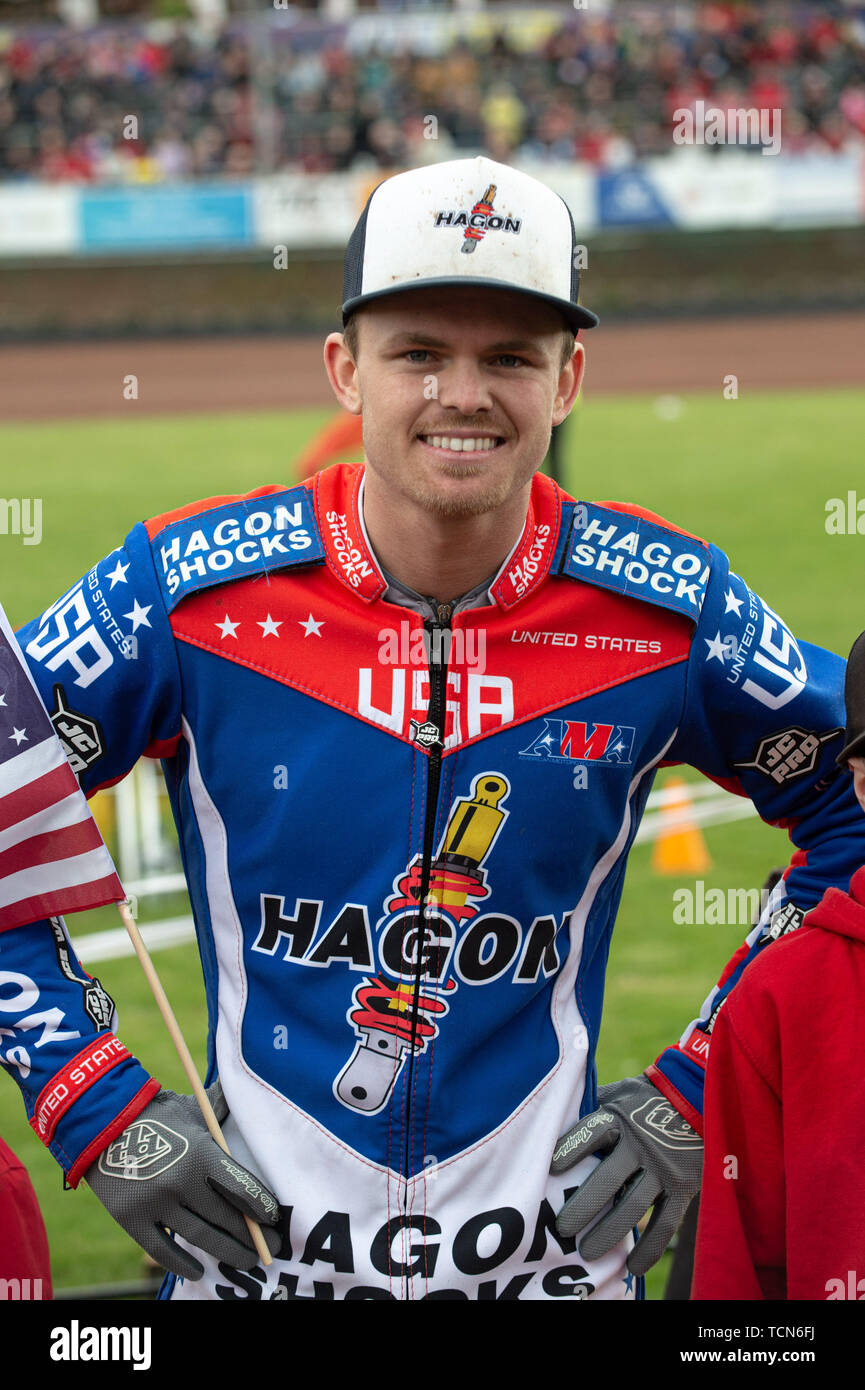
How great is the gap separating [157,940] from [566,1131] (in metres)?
4.19

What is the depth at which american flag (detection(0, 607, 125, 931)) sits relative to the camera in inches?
94.9

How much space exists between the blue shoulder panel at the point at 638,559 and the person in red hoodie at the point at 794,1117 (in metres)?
0.32

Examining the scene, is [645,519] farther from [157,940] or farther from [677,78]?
[677,78]

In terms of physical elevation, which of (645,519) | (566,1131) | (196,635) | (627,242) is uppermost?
(627,242)

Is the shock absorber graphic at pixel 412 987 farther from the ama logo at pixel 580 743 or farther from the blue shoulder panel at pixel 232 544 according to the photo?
the blue shoulder panel at pixel 232 544

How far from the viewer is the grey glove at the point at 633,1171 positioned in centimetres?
236

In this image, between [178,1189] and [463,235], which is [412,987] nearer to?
[178,1189]

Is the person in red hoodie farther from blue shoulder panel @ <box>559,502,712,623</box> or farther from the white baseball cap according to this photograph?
the white baseball cap

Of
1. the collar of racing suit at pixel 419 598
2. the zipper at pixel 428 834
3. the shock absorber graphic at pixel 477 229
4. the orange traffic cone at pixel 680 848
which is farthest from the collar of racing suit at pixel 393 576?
the orange traffic cone at pixel 680 848

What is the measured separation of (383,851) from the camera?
2.35 metres

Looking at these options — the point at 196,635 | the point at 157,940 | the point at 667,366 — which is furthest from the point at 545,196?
the point at 667,366

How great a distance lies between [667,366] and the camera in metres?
24.0

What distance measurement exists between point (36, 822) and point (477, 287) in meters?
1.04

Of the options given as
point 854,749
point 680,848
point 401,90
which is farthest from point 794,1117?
point 401,90
